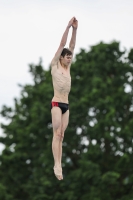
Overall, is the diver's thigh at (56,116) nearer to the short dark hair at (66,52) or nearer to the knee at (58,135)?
the knee at (58,135)

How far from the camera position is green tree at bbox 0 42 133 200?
45.4m

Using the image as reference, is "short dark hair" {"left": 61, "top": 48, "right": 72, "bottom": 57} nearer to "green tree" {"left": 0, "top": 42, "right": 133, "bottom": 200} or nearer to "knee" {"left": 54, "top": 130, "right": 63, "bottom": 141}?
"knee" {"left": 54, "top": 130, "right": 63, "bottom": 141}

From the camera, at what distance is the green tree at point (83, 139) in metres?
45.4

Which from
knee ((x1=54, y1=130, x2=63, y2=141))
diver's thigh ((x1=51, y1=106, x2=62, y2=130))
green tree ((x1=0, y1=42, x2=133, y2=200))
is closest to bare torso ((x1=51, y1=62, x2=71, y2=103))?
diver's thigh ((x1=51, y1=106, x2=62, y2=130))

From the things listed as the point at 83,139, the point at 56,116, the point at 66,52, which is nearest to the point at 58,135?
the point at 56,116

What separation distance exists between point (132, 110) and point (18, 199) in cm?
1036

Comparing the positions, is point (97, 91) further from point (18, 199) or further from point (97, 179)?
point (18, 199)

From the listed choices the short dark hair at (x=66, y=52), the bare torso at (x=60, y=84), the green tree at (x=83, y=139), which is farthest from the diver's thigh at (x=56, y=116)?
the green tree at (x=83, y=139)

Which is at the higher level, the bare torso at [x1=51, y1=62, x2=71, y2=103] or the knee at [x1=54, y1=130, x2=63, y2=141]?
the bare torso at [x1=51, y1=62, x2=71, y2=103]

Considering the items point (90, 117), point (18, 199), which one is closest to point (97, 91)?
point (90, 117)

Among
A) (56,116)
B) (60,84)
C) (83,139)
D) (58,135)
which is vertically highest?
(83,139)

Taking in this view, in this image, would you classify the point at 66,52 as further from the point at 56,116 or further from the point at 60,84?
the point at 56,116

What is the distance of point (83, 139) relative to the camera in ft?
157

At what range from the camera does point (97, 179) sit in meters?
44.6
